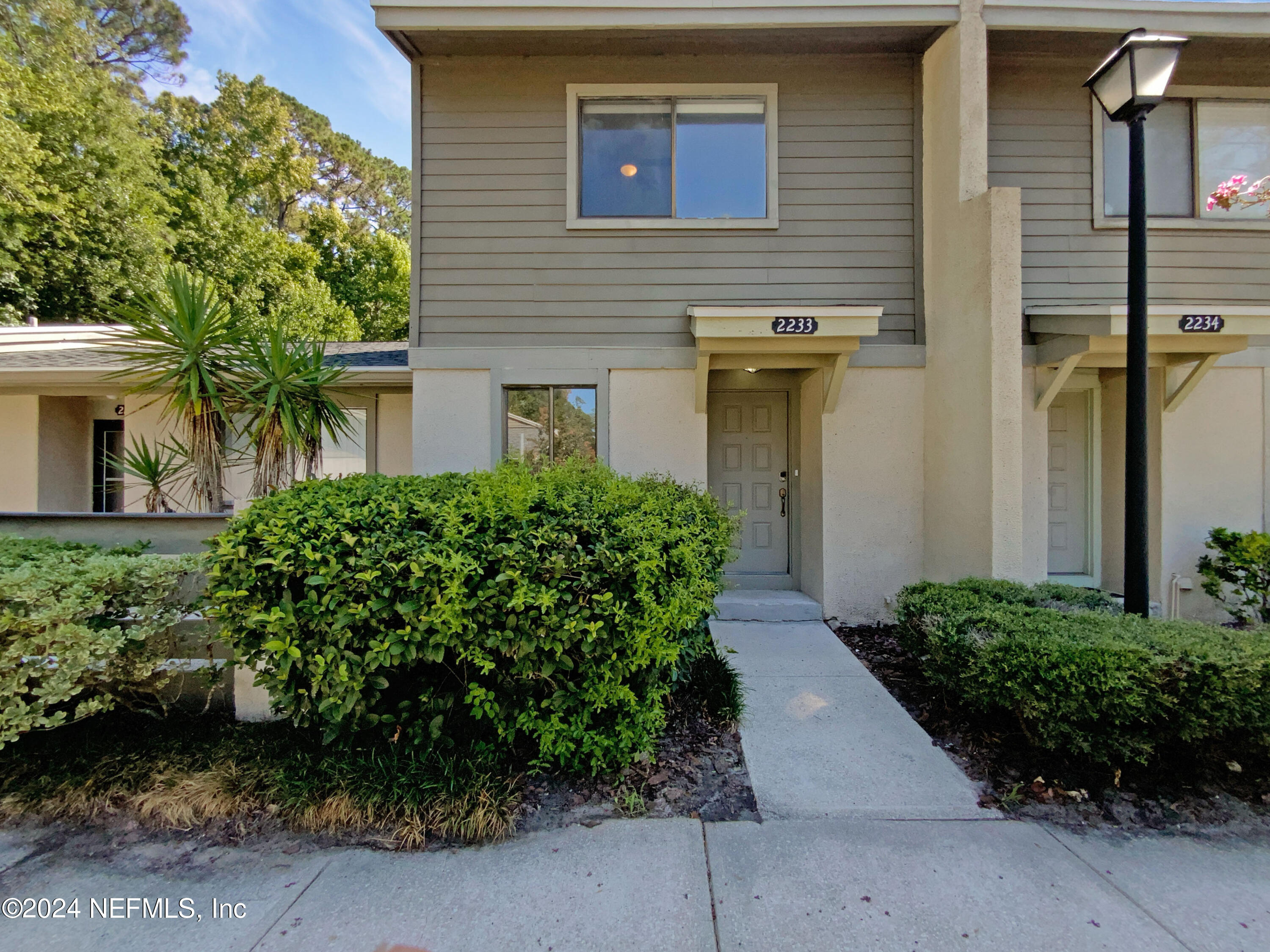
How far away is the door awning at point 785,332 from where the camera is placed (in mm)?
4555

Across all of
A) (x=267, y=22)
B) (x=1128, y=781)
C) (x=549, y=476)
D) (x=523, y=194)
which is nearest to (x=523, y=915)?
(x=549, y=476)

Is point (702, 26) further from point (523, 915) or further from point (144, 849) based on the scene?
point (144, 849)

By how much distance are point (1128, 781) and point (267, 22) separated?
2096cm

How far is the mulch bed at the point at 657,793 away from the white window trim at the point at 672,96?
4348 millimetres

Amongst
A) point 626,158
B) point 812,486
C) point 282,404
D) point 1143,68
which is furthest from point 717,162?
point 282,404

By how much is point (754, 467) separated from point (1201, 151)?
16.4ft

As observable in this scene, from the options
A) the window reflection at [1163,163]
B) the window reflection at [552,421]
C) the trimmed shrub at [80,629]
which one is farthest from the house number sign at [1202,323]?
the trimmed shrub at [80,629]

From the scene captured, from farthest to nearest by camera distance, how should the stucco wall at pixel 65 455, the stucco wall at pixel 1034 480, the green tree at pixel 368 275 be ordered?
the green tree at pixel 368 275 → the stucco wall at pixel 65 455 → the stucco wall at pixel 1034 480

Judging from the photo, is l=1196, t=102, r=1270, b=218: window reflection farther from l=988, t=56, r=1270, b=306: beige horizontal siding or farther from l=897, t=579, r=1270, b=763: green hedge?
l=897, t=579, r=1270, b=763: green hedge

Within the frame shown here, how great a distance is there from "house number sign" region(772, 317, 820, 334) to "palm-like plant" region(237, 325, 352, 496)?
3570 millimetres

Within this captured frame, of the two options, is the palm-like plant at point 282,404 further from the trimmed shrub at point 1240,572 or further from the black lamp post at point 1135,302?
the trimmed shrub at point 1240,572

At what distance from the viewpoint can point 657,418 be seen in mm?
5219

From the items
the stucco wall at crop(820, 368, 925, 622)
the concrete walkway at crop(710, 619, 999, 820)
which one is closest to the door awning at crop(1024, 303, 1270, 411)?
the stucco wall at crop(820, 368, 925, 622)

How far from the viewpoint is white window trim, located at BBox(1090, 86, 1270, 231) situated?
514cm
